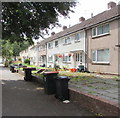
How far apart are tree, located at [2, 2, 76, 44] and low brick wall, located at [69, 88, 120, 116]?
5647 millimetres

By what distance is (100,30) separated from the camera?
1527cm

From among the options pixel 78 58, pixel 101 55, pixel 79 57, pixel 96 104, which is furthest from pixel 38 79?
pixel 78 58

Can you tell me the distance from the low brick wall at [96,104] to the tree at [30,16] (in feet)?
18.5

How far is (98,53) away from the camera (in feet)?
51.1

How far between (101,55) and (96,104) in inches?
452

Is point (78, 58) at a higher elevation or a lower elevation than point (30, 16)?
lower

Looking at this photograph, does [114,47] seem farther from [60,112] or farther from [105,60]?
[60,112]

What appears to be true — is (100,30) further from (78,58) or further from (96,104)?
(96,104)

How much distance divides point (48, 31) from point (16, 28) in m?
2.62

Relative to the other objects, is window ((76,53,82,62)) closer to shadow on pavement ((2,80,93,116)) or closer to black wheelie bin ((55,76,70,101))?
black wheelie bin ((55,76,70,101))

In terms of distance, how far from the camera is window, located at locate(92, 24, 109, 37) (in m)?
14.6

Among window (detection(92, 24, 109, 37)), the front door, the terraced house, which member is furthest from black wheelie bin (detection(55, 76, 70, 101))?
the front door

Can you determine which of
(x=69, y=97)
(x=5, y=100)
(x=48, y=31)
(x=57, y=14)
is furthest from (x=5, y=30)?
(x=69, y=97)

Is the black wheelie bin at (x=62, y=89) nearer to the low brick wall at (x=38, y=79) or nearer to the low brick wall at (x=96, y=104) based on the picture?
the low brick wall at (x=96, y=104)
